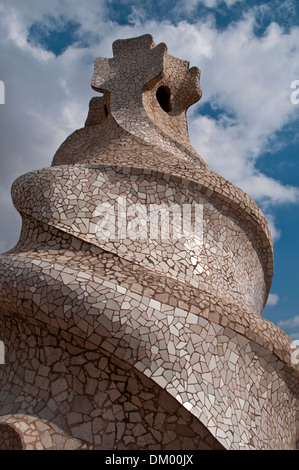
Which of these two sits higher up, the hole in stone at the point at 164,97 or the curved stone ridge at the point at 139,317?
the hole in stone at the point at 164,97

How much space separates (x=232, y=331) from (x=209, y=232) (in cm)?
163

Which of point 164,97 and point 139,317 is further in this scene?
point 164,97

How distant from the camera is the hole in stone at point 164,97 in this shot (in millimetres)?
8337

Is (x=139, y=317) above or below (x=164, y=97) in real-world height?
Answer: below

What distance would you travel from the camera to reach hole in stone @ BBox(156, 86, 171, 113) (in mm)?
8337

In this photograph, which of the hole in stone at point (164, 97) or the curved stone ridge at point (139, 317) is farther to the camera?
the hole in stone at point (164, 97)

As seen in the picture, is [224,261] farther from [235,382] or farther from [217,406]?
[217,406]

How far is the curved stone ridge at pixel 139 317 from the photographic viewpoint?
400 centimetres

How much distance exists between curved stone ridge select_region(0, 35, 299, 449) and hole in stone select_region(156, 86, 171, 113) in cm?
243

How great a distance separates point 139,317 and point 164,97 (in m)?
5.66

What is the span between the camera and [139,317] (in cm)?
411

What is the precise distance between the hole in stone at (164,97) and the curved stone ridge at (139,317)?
243 cm

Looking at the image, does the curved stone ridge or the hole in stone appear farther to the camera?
the hole in stone
